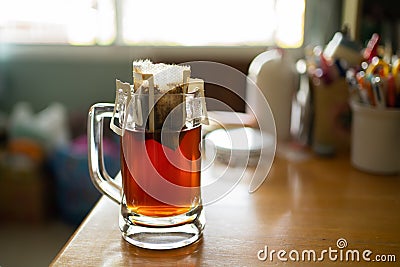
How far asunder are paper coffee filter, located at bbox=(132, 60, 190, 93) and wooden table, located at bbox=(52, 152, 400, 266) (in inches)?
8.3

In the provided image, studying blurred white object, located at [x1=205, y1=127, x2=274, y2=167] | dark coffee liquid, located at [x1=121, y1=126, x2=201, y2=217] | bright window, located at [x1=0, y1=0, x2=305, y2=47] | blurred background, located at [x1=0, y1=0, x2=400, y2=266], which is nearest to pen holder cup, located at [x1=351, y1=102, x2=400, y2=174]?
blurred white object, located at [x1=205, y1=127, x2=274, y2=167]

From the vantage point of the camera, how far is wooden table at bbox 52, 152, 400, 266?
2.23 ft

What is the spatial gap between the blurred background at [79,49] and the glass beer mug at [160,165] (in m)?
1.57

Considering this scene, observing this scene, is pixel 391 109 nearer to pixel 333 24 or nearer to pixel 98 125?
pixel 98 125

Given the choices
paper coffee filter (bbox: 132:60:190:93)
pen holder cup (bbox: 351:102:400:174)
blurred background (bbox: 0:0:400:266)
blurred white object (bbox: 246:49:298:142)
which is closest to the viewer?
paper coffee filter (bbox: 132:60:190:93)

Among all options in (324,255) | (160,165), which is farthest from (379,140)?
(160,165)

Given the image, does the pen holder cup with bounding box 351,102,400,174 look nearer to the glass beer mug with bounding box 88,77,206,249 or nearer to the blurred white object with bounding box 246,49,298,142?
the blurred white object with bounding box 246,49,298,142

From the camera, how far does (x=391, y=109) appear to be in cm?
100

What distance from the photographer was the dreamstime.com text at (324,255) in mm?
684

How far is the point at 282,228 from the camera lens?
771 millimetres

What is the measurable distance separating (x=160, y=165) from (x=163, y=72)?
0.38 feet

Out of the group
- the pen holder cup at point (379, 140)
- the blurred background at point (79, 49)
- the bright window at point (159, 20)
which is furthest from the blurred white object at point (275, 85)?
the bright window at point (159, 20)

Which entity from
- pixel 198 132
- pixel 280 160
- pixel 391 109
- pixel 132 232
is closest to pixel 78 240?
pixel 132 232

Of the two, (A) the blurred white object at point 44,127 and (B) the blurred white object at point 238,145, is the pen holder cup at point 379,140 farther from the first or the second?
(A) the blurred white object at point 44,127
